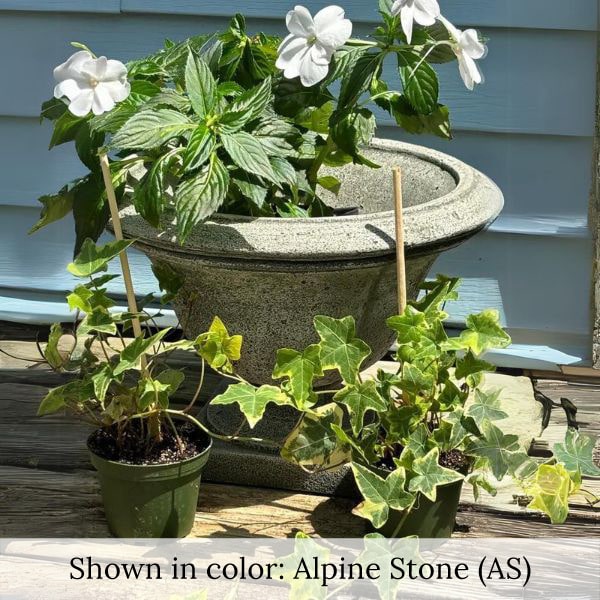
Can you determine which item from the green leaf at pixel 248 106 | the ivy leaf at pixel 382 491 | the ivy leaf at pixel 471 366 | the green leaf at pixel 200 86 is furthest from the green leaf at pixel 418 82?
the ivy leaf at pixel 382 491

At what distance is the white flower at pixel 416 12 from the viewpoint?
190cm

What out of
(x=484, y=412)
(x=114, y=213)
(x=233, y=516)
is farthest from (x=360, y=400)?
(x=114, y=213)

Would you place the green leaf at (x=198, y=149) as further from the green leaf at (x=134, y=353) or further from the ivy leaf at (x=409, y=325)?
the ivy leaf at (x=409, y=325)

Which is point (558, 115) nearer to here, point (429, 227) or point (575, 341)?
point (575, 341)

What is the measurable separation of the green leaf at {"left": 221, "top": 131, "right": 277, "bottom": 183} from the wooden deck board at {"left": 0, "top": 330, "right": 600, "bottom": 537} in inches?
28.4

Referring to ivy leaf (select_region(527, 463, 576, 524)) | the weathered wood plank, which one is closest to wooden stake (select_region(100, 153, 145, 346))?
the weathered wood plank

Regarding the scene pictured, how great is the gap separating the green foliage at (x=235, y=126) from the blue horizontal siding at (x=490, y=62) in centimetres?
65

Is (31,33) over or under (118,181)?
over

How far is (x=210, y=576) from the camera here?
2.00 meters

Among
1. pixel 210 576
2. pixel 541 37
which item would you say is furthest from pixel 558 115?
pixel 210 576

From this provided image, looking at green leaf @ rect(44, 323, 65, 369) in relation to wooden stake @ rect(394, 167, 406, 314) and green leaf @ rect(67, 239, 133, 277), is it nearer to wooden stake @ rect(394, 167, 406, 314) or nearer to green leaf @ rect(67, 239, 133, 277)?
green leaf @ rect(67, 239, 133, 277)

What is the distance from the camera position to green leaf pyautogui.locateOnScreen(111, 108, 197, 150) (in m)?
1.89

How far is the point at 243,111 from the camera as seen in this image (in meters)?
1.97

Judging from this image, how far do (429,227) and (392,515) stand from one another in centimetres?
54
